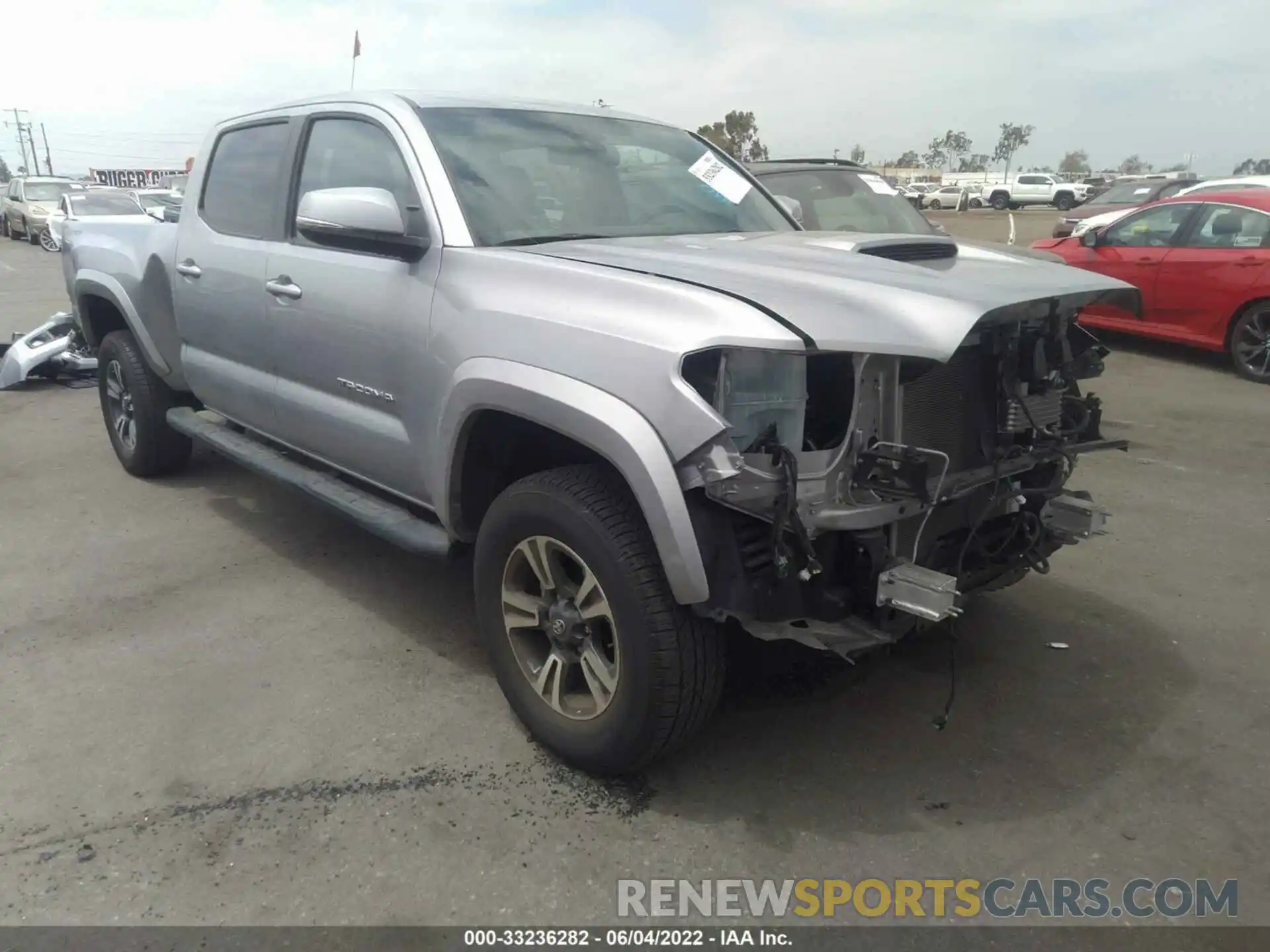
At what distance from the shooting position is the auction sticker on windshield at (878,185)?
24.8ft

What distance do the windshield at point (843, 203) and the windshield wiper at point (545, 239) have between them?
4177 millimetres

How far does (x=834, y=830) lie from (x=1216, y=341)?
7.98 m

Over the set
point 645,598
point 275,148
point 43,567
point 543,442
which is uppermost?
point 275,148

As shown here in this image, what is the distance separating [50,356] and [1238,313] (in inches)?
406

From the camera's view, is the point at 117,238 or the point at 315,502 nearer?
the point at 315,502

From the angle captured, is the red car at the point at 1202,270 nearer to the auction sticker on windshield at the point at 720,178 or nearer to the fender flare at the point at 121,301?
the auction sticker on windshield at the point at 720,178

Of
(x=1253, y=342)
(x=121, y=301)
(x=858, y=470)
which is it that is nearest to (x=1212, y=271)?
(x=1253, y=342)

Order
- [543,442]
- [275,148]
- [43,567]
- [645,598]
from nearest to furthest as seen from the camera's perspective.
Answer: [645,598] → [543,442] → [275,148] → [43,567]

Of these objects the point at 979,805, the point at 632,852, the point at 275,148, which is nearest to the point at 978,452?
the point at 979,805

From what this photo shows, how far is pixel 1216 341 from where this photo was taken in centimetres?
887

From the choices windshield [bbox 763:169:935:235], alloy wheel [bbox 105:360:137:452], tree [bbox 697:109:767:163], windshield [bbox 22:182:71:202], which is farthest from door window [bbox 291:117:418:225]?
tree [bbox 697:109:767:163]

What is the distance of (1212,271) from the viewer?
28.8ft

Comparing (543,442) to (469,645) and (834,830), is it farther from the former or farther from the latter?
(834,830)

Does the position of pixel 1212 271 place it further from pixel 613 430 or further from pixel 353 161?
pixel 613 430
